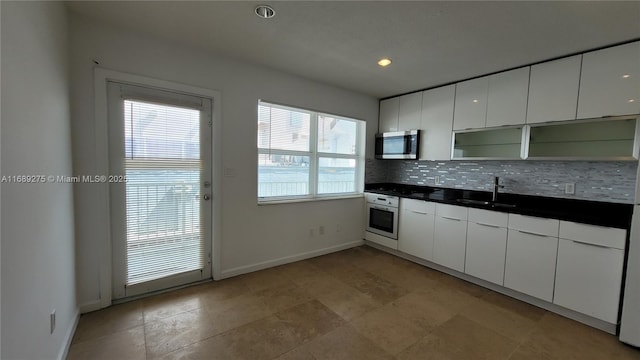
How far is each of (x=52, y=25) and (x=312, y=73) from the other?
2.25m

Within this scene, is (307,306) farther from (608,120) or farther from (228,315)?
(608,120)

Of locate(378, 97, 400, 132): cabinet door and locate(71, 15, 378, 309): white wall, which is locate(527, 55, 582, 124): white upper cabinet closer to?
locate(378, 97, 400, 132): cabinet door

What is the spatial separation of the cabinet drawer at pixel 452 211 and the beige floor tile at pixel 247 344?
2200 mm

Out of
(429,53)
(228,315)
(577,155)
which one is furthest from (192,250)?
(577,155)

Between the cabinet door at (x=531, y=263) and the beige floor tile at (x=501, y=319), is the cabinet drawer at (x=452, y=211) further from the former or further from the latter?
the beige floor tile at (x=501, y=319)

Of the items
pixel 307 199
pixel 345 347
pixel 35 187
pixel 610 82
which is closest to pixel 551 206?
pixel 610 82

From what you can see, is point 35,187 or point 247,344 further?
point 247,344

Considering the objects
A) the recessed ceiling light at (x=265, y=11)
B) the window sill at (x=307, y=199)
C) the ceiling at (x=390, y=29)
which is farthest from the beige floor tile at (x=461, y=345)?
the recessed ceiling light at (x=265, y=11)

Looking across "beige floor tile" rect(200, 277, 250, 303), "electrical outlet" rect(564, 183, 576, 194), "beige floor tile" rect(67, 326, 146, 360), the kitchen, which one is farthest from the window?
"electrical outlet" rect(564, 183, 576, 194)

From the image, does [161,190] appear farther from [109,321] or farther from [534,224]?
[534,224]

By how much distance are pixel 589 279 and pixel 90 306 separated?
4.20 meters

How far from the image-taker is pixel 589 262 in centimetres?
216

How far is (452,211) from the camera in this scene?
10.0ft

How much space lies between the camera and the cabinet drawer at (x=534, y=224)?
2.34 metres
